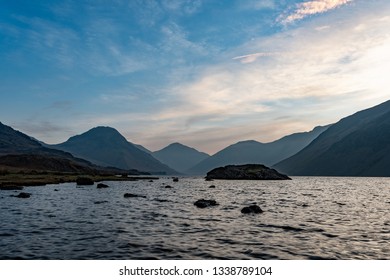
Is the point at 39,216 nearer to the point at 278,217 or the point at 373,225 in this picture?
the point at 278,217

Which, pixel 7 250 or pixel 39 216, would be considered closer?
pixel 7 250

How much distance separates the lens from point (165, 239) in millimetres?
26609

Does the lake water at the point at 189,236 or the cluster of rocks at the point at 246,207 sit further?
the cluster of rocks at the point at 246,207

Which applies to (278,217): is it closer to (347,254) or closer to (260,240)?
(260,240)

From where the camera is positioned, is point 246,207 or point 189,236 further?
point 246,207

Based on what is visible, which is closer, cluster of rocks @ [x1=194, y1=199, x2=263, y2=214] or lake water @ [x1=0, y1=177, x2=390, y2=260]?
lake water @ [x1=0, y1=177, x2=390, y2=260]

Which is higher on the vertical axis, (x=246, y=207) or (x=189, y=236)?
(x=246, y=207)

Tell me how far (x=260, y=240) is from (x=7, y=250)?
18.7 metres
